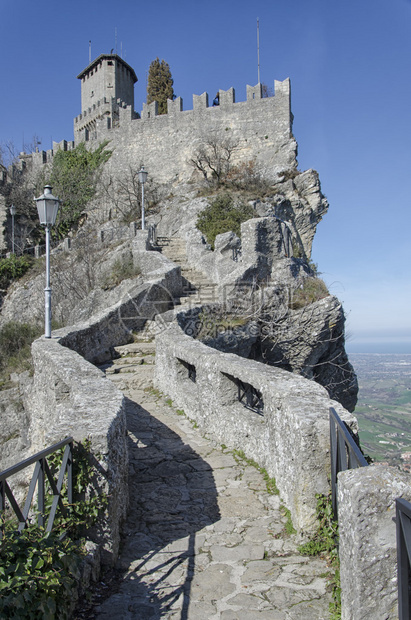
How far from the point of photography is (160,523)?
404 centimetres

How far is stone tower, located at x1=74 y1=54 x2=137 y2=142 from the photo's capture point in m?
39.4

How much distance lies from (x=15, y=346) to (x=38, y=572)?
52.1 feet

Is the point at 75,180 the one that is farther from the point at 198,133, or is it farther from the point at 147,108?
the point at 198,133

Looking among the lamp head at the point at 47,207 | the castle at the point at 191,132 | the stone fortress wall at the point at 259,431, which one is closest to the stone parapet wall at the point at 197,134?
the castle at the point at 191,132

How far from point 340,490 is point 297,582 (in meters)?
1.04

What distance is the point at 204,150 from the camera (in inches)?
1137

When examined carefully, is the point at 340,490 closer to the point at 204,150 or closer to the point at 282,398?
the point at 282,398

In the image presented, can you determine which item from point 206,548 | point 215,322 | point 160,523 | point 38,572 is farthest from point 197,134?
point 38,572

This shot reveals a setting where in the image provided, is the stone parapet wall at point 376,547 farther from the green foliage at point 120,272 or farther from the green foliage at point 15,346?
the green foliage at point 120,272

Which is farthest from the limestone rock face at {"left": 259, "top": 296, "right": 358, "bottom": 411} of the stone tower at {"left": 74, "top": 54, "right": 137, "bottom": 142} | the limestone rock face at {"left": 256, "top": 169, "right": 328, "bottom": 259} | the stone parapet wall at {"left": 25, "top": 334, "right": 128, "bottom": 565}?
the stone tower at {"left": 74, "top": 54, "right": 137, "bottom": 142}

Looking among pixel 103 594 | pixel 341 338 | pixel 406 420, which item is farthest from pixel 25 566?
pixel 406 420

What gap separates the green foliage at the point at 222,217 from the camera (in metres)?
18.9

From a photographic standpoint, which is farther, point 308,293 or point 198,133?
point 198,133

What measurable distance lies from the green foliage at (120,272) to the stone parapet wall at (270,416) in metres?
7.40
